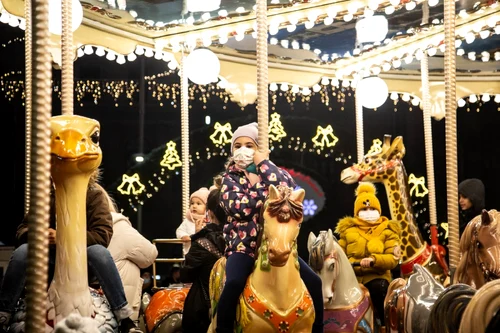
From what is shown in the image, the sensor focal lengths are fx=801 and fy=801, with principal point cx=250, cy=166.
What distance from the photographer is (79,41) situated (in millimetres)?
7480

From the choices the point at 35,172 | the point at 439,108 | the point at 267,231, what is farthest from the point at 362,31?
the point at 35,172

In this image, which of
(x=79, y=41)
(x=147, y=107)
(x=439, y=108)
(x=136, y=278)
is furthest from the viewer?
(x=147, y=107)

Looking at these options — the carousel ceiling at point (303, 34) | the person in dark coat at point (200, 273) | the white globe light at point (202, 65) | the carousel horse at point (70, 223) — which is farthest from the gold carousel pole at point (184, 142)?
the carousel horse at point (70, 223)

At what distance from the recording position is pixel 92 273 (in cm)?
378

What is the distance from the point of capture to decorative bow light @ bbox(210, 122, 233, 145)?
12.5 m

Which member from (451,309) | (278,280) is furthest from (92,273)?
(451,309)

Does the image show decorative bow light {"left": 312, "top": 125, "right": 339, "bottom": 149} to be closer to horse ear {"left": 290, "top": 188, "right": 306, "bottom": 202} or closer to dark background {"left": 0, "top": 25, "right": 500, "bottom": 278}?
dark background {"left": 0, "top": 25, "right": 500, "bottom": 278}

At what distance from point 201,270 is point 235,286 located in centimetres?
143

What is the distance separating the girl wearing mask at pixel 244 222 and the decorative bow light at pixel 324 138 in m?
8.30

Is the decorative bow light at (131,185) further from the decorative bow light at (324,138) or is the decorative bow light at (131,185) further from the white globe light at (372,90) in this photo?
the white globe light at (372,90)

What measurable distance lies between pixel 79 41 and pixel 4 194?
3.59 m

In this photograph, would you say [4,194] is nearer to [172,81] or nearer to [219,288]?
[172,81]

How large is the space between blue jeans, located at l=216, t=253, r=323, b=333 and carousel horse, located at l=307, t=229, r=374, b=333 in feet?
3.90

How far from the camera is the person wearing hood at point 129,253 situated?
548 centimetres
